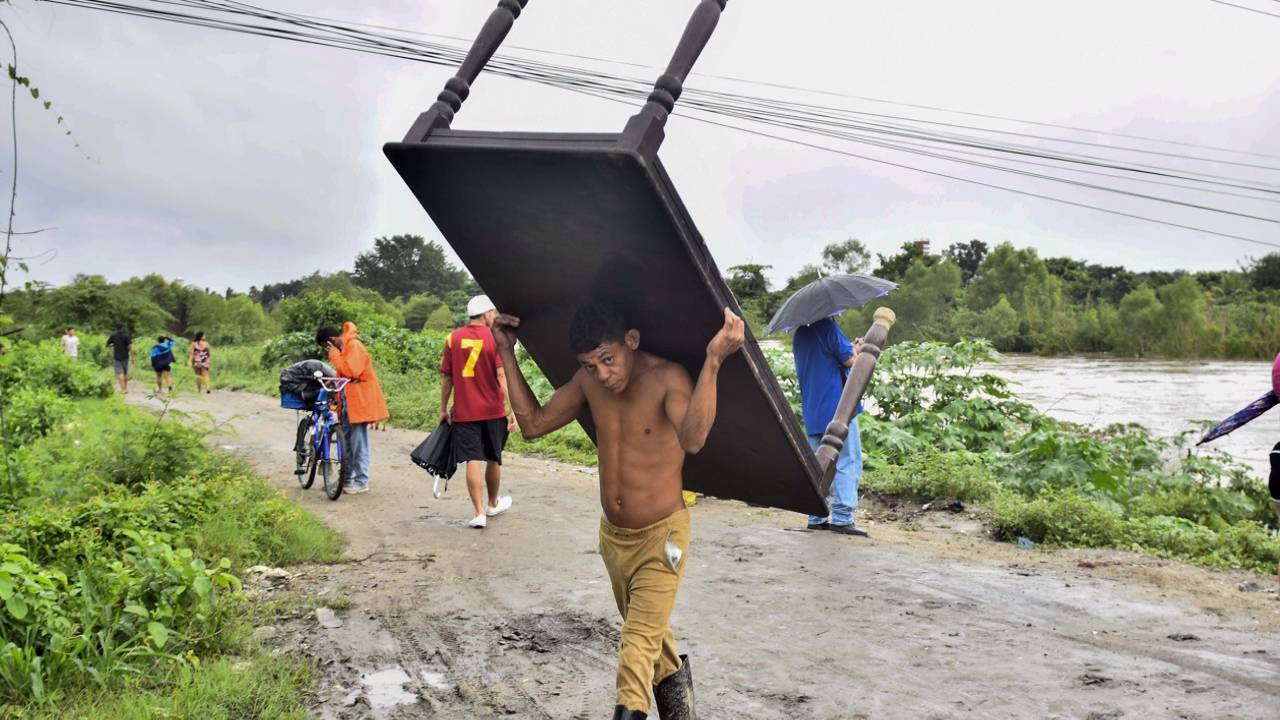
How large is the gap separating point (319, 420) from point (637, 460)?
22.3 feet

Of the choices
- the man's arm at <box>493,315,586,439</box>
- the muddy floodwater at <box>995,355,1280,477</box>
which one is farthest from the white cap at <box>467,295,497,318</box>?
the muddy floodwater at <box>995,355,1280,477</box>

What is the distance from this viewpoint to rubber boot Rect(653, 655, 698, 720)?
9.93 ft

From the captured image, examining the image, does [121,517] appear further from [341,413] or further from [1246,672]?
[1246,672]

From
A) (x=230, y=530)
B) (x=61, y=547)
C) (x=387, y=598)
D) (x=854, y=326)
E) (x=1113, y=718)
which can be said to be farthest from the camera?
(x=854, y=326)

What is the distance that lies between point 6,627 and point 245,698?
1.11 m

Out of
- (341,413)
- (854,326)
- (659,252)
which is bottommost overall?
(341,413)

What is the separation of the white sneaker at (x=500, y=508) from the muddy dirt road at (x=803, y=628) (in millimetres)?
382

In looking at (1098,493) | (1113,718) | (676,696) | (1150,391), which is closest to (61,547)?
(676,696)

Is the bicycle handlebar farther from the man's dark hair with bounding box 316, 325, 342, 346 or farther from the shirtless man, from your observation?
the shirtless man

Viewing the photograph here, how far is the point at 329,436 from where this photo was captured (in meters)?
8.76

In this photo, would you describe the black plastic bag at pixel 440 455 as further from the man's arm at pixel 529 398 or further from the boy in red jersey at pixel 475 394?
the man's arm at pixel 529 398

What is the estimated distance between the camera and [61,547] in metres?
4.67

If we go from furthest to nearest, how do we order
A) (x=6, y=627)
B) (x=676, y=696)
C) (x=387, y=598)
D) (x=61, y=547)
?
(x=387, y=598)
(x=61, y=547)
(x=6, y=627)
(x=676, y=696)

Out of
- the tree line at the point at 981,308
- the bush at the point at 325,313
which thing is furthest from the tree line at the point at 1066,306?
the bush at the point at 325,313
